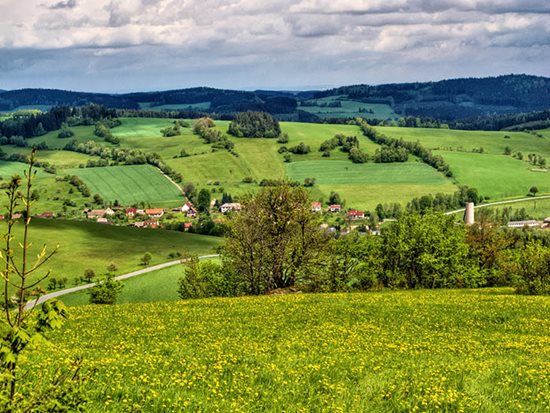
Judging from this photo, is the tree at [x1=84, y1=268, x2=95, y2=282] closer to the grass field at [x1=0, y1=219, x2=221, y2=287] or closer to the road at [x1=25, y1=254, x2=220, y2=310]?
the grass field at [x1=0, y1=219, x2=221, y2=287]

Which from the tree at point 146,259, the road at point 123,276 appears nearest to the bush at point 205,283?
the road at point 123,276

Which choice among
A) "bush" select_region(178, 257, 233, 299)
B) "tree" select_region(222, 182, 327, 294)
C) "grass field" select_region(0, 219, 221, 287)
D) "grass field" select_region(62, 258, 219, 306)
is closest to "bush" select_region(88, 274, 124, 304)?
"bush" select_region(178, 257, 233, 299)

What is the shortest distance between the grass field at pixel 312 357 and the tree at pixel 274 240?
994 inches

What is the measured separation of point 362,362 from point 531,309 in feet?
67.2

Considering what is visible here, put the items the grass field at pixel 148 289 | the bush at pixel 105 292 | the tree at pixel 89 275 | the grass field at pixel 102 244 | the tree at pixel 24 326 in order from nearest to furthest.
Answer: the tree at pixel 24 326 → the bush at pixel 105 292 → the grass field at pixel 148 289 → the tree at pixel 89 275 → the grass field at pixel 102 244

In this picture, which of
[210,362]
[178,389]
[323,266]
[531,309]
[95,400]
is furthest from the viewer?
[323,266]

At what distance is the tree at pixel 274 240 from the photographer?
60906 mm

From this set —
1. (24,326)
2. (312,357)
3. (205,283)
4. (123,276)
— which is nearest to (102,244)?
(123,276)

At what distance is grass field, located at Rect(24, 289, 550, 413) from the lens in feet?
48.2

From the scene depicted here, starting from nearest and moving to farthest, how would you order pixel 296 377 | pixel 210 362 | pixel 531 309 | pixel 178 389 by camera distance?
pixel 178 389
pixel 296 377
pixel 210 362
pixel 531 309

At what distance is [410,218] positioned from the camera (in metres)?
69.6

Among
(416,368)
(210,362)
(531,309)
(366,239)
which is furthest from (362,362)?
(366,239)

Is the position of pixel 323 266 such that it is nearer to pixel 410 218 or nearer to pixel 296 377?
pixel 410 218

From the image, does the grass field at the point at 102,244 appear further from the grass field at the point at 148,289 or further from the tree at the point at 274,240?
the tree at the point at 274,240
